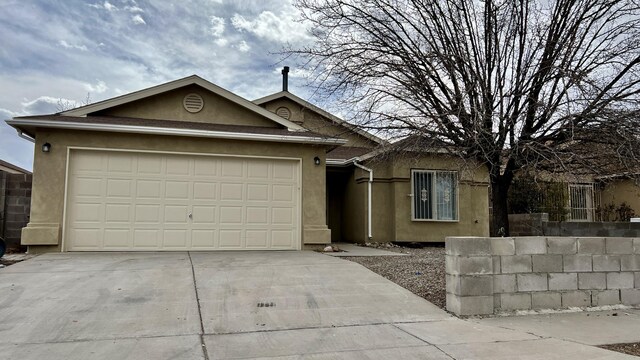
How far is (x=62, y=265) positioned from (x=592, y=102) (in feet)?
33.3

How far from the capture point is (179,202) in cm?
1161

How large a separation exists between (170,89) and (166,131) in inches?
82.8

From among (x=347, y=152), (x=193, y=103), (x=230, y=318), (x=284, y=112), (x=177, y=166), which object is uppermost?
(x=284, y=112)

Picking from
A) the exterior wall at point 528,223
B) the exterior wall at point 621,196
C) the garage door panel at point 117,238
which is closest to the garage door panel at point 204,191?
the garage door panel at point 117,238

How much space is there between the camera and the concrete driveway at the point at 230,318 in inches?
202

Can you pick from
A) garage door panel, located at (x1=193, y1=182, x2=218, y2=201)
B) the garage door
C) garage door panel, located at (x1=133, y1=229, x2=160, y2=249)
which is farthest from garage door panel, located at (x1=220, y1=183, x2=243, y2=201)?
garage door panel, located at (x1=133, y1=229, x2=160, y2=249)

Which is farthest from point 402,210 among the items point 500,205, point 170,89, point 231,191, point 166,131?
point 170,89

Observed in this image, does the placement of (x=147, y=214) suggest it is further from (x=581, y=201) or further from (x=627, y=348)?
(x=581, y=201)

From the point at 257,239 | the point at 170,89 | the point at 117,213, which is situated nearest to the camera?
the point at 117,213

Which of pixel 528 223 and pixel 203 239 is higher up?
pixel 528 223

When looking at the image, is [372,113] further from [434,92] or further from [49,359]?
[49,359]

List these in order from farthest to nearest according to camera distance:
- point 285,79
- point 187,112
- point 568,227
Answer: point 285,79 → point 568,227 → point 187,112

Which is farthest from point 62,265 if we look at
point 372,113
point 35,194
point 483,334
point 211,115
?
point 483,334

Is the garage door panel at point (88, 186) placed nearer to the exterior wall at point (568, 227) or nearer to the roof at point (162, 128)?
the roof at point (162, 128)
